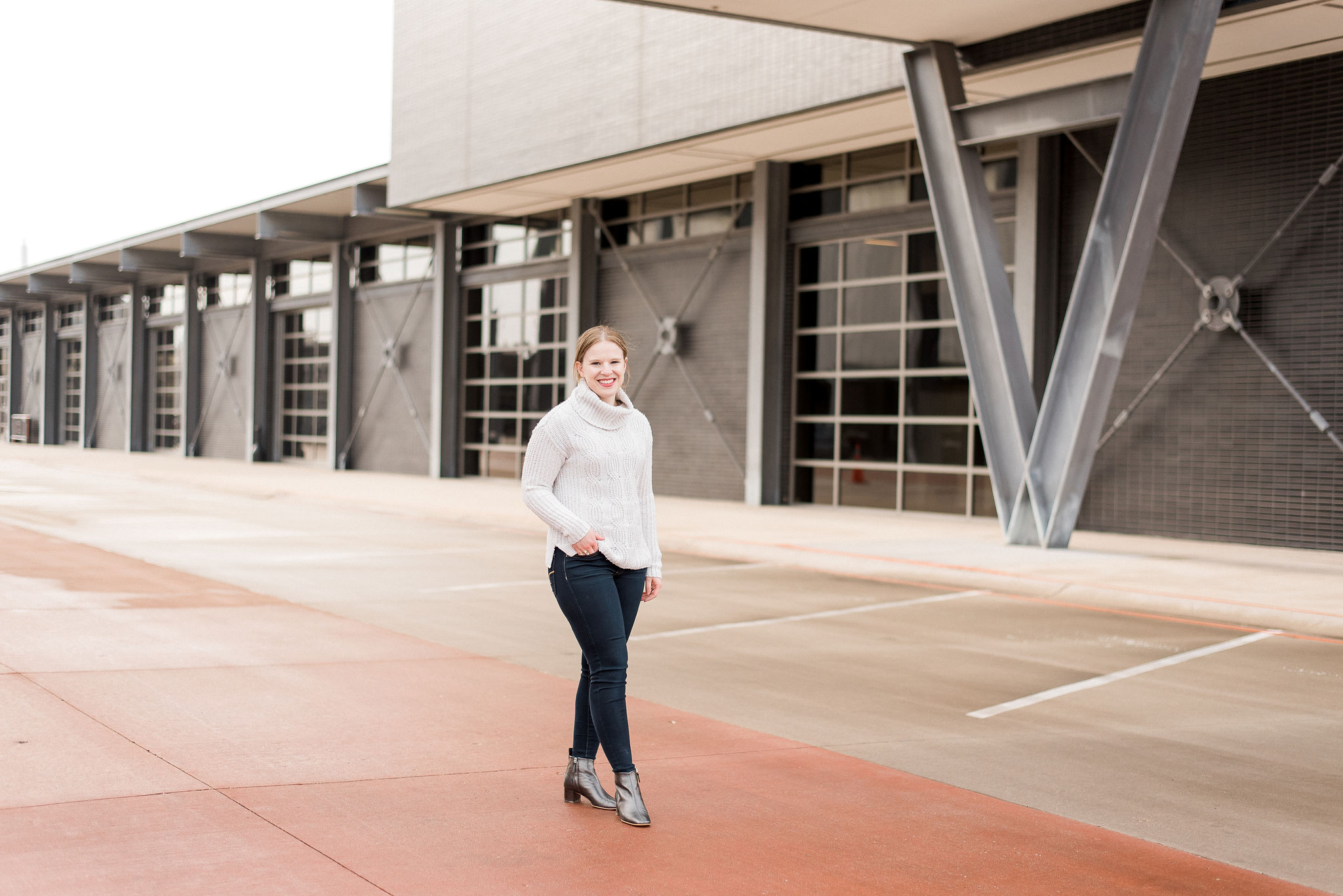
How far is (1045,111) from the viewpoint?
49.0 ft

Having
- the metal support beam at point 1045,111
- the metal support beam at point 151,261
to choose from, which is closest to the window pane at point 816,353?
the metal support beam at point 1045,111

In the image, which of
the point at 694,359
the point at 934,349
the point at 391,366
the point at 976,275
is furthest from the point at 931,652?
the point at 391,366

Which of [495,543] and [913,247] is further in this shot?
[913,247]

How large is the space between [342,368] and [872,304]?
60.5 feet

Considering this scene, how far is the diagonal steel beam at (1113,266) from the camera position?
13.4 meters

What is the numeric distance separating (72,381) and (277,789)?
57.8 m

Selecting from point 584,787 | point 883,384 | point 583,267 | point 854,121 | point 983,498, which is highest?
point 854,121

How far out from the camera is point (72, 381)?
189ft

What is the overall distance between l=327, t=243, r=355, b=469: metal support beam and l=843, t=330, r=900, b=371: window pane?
58.4 feet

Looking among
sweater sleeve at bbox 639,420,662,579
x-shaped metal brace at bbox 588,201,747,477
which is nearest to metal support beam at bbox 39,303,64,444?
x-shaped metal brace at bbox 588,201,747,477

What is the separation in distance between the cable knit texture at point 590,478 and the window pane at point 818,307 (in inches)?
677

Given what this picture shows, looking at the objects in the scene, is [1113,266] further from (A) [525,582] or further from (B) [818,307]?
(B) [818,307]

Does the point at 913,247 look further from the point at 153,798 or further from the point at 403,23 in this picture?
the point at 153,798

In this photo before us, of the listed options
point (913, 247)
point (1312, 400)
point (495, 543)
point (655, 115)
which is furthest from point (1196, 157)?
point (495, 543)
